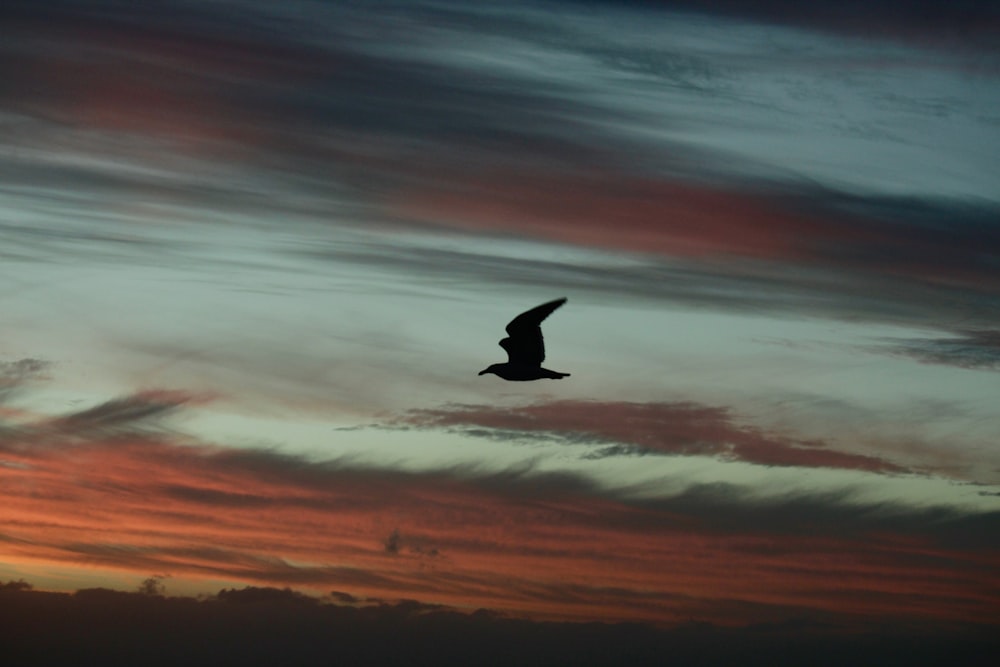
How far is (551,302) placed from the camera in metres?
51.9

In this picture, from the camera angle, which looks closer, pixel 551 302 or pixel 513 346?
pixel 551 302

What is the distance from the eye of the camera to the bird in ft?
179

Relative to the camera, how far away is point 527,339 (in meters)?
54.9

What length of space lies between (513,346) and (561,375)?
108 inches

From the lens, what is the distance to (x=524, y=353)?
55531mm

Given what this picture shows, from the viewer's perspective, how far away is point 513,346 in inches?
2181

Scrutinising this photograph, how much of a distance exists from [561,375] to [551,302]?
454 centimetres

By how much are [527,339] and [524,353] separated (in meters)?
0.92

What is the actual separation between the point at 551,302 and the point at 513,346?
14.3ft

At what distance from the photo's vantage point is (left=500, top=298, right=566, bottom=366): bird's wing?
176 ft

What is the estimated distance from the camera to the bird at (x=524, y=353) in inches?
2144

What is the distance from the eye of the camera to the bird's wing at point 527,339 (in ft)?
176

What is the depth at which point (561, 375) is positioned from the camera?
54.8 meters
